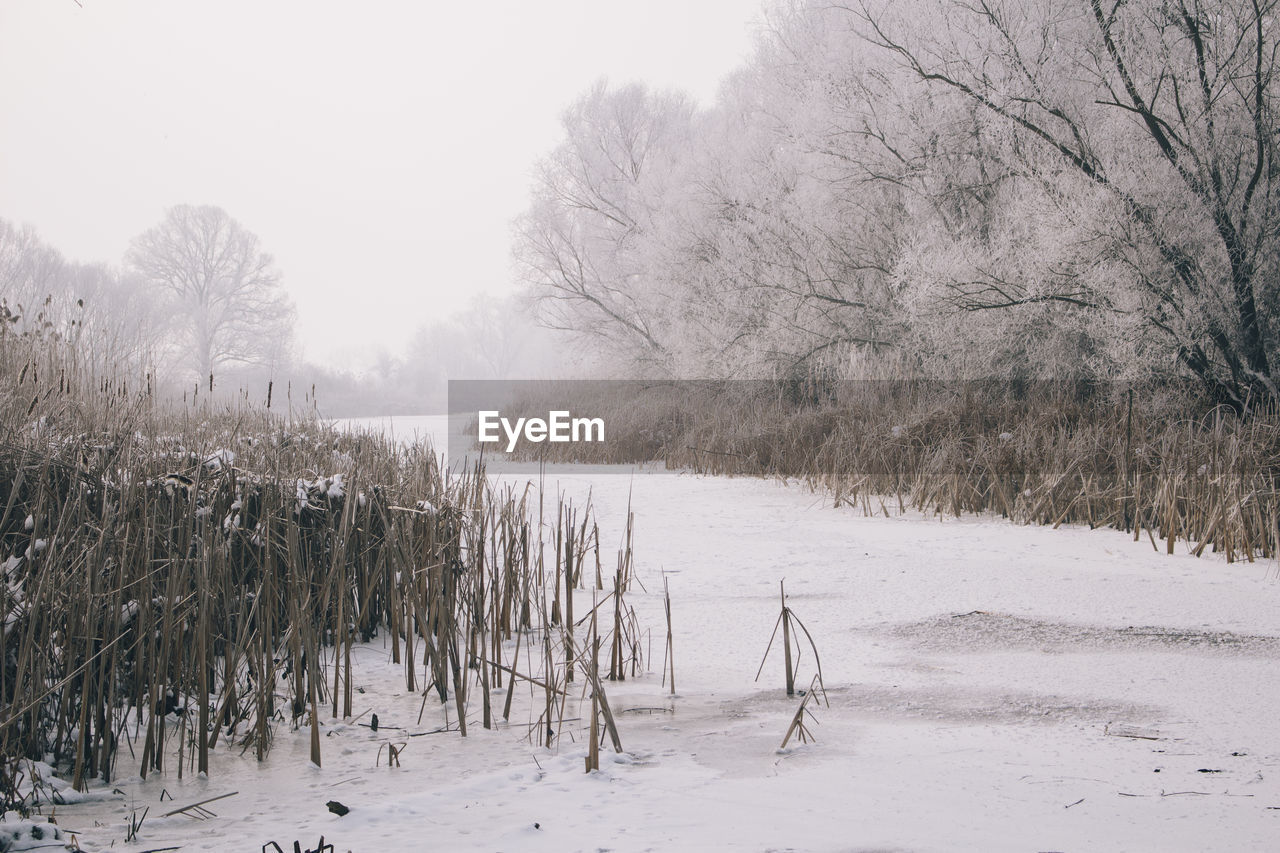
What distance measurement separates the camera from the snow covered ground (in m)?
1.84

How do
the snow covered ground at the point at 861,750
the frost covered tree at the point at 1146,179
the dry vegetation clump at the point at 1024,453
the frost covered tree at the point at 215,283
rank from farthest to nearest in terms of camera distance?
the frost covered tree at the point at 215,283, the frost covered tree at the point at 1146,179, the dry vegetation clump at the point at 1024,453, the snow covered ground at the point at 861,750

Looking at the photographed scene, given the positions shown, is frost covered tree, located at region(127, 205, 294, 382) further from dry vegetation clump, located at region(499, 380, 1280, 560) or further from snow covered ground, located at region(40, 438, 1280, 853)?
snow covered ground, located at region(40, 438, 1280, 853)

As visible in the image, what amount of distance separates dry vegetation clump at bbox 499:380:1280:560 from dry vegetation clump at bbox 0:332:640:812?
359 cm

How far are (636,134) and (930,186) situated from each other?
454 inches

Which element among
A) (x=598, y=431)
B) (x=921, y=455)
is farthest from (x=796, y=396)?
(x=921, y=455)

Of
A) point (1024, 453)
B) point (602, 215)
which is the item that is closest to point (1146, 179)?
point (1024, 453)

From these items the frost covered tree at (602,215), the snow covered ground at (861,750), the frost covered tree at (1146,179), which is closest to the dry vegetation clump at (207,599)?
the snow covered ground at (861,750)

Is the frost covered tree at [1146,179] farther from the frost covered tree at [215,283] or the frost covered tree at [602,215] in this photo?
the frost covered tree at [215,283]

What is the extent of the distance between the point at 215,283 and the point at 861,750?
31881 mm

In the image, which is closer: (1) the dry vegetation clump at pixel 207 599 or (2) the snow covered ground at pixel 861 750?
(2) the snow covered ground at pixel 861 750

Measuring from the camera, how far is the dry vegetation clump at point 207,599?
2225mm

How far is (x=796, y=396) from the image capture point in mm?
12164

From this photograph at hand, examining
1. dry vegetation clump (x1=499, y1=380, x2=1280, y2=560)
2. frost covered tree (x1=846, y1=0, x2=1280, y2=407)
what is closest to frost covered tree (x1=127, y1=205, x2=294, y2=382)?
dry vegetation clump (x1=499, y1=380, x2=1280, y2=560)

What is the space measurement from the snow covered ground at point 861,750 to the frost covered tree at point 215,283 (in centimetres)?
2872
